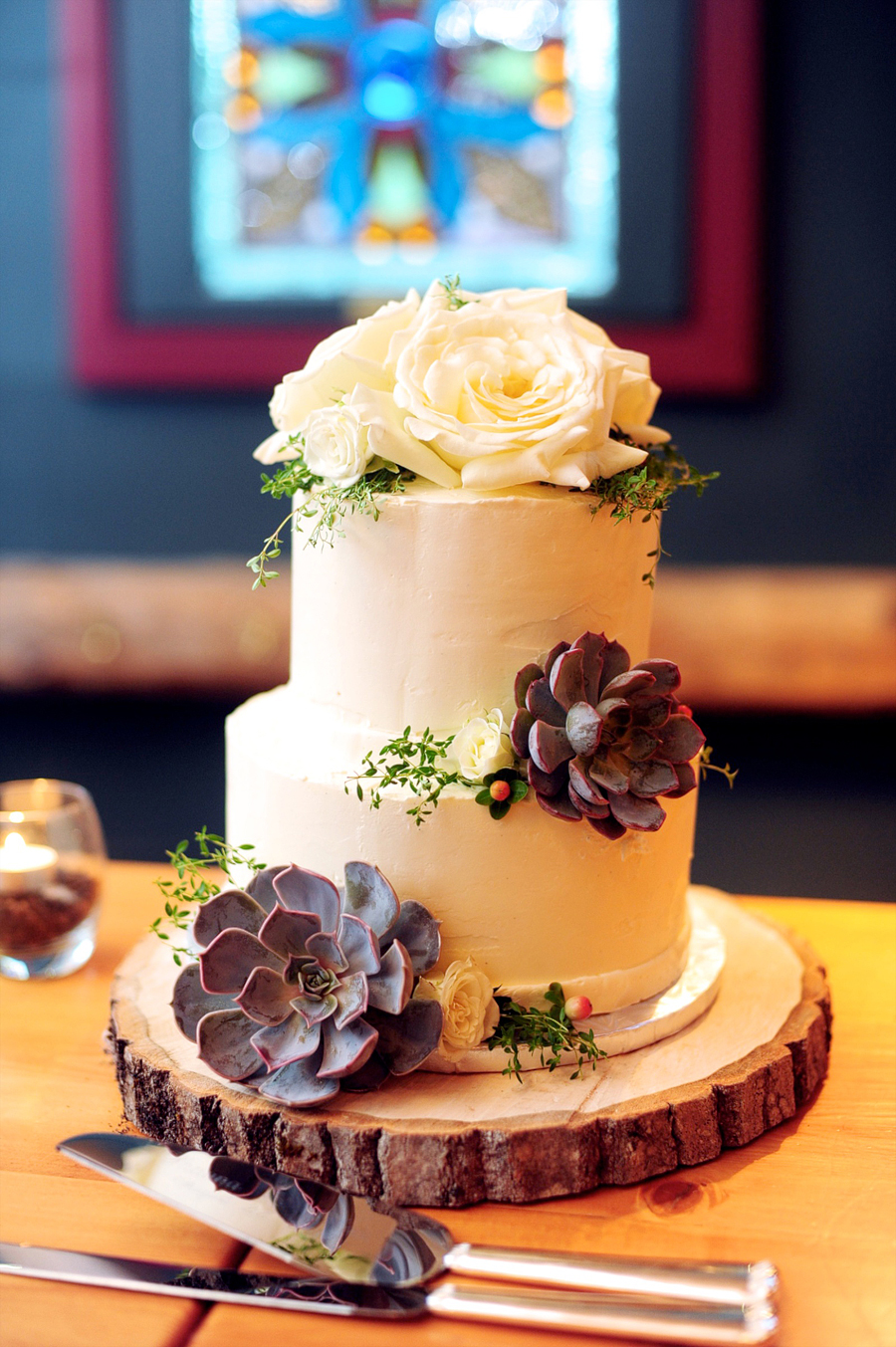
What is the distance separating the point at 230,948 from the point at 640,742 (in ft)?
1.16

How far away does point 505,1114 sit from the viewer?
877 millimetres

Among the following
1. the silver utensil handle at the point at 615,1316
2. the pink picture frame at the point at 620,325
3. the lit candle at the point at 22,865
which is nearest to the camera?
the silver utensil handle at the point at 615,1316

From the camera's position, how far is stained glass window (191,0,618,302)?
7.87ft

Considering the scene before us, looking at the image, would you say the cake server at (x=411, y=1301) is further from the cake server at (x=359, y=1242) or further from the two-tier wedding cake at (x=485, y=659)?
the two-tier wedding cake at (x=485, y=659)

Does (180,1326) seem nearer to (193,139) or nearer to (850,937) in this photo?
(850,937)

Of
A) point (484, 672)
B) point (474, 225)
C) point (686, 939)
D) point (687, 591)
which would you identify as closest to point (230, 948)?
point (484, 672)

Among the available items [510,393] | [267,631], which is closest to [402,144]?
[267,631]

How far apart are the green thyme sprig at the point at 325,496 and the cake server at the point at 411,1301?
494 mm

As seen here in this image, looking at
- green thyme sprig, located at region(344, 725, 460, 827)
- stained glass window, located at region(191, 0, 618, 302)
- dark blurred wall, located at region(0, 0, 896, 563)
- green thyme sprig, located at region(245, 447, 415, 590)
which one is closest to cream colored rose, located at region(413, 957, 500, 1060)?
green thyme sprig, located at region(344, 725, 460, 827)

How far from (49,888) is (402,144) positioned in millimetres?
1828

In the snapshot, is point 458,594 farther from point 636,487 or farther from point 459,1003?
point 459,1003

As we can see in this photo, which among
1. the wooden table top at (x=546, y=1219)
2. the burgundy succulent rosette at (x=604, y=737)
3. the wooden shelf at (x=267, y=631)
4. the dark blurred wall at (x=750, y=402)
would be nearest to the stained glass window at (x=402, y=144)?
the dark blurred wall at (x=750, y=402)

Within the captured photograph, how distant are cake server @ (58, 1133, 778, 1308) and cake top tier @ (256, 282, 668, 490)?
0.53 metres

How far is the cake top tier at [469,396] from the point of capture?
3.06 ft
